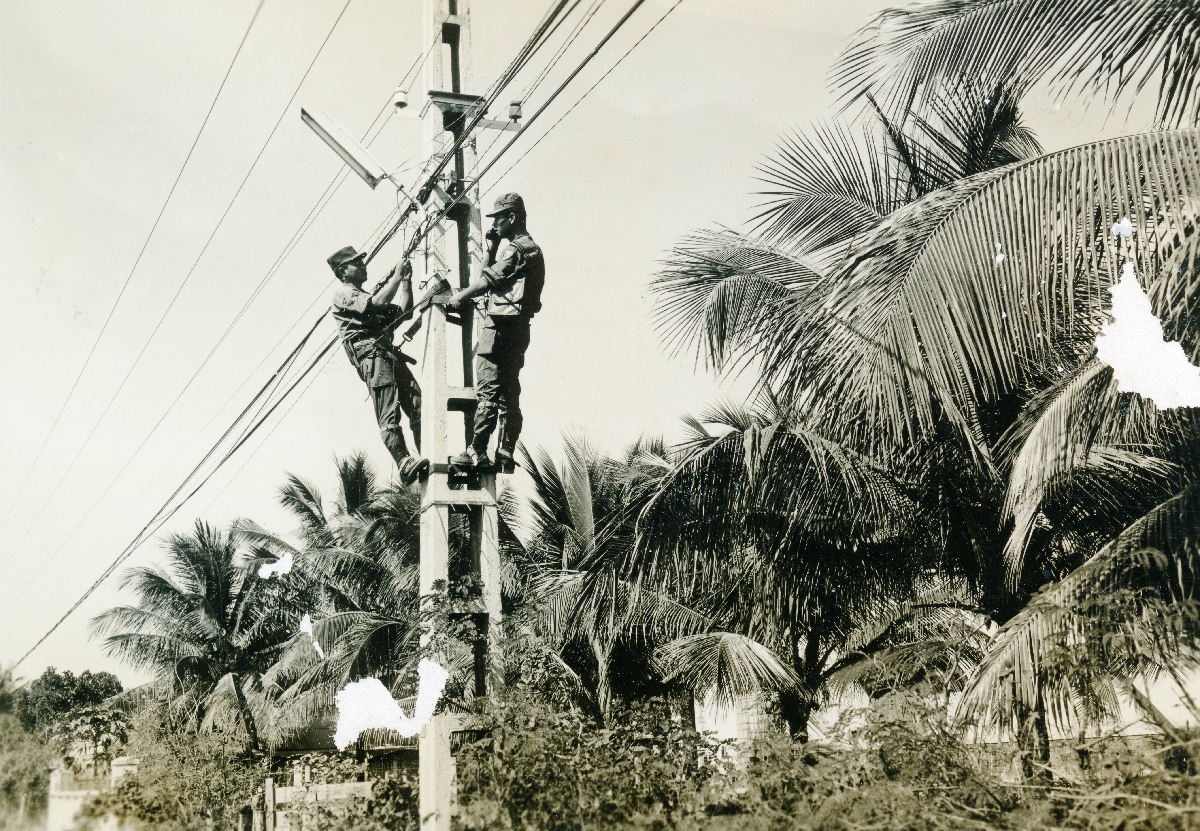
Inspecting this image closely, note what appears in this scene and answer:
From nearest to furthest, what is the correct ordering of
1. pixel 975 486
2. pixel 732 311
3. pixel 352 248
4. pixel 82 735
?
1. pixel 975 486
2. pixel 732 311
3. pixel 352 248
4. pixel 82 735

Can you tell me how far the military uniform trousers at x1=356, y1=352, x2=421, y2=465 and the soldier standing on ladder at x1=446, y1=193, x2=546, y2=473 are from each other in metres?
1.08

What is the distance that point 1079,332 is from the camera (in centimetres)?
690

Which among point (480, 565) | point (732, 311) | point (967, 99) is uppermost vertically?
point (967, 99)

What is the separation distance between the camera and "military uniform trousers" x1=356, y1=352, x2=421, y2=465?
29.8 feet

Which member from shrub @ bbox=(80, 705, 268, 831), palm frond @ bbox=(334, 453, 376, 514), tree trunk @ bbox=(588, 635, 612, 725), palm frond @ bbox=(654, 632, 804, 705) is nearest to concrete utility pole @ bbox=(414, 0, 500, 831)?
palm frond @ bbox=(654, 632, 804, 705)

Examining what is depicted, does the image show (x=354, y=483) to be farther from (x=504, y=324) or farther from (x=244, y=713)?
(x=504, y=324)

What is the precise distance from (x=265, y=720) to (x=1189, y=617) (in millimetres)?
18096

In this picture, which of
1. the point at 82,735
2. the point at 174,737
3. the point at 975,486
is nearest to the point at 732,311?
the point at 975,486

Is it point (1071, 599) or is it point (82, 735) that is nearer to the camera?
point (1071, 599)

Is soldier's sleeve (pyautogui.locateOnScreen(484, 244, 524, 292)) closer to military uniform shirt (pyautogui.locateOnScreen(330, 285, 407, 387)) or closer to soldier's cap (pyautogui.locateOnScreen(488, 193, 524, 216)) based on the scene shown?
soldier's cap (pyautogui.locateOnScreen(488, 193, 524, 216))

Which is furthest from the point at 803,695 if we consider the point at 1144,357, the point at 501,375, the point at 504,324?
the point at 1144,357

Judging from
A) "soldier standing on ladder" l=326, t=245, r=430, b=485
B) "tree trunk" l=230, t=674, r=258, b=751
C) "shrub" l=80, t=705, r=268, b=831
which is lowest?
"shrub" l=80, t=705, r=268, b=831

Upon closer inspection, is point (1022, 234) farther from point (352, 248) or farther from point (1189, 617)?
Result: point (352, 248)

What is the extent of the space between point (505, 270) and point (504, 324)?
1.33ft
